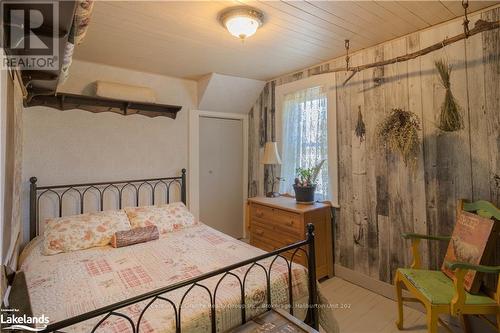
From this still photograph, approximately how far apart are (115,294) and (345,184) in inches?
87.3

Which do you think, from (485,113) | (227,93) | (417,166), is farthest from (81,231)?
(485,113)

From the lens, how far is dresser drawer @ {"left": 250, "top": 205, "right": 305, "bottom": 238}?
2.62 meters

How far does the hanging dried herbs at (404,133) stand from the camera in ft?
7.04

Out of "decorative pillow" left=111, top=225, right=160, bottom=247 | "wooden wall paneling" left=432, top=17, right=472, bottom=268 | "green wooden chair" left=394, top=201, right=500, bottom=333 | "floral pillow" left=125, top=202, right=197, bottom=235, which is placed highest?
"wooden wall paneling" left=432, top=17, right=472, bottom=268

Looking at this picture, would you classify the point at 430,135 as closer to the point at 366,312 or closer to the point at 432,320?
the point at 432,320

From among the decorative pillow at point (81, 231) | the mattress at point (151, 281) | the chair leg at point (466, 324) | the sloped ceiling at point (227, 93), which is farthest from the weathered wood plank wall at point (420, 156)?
the decorative pillow at point (81, 231)

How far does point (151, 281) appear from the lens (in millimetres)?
1607

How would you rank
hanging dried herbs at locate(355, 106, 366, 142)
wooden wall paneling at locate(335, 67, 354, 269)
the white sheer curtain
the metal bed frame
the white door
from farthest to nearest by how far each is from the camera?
the white door, the white sheer curtain, wooden wall paneling at locate(335, 67, 354, 269), hanging dried herbs at locate(355, 106, 366, 142), the metal bed frame

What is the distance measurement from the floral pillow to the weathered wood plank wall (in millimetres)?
1635

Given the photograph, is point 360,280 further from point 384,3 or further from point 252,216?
point 384,3

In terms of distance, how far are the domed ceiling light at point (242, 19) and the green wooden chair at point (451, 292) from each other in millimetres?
1926

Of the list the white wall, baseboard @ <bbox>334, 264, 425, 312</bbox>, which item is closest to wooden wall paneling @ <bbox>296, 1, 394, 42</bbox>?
the white wall

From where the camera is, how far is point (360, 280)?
260 cm

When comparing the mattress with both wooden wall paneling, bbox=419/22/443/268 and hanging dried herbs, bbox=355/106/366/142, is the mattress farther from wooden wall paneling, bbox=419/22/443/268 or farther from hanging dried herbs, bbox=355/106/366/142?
hanging dried herbs, bbox=355/106/366/142
